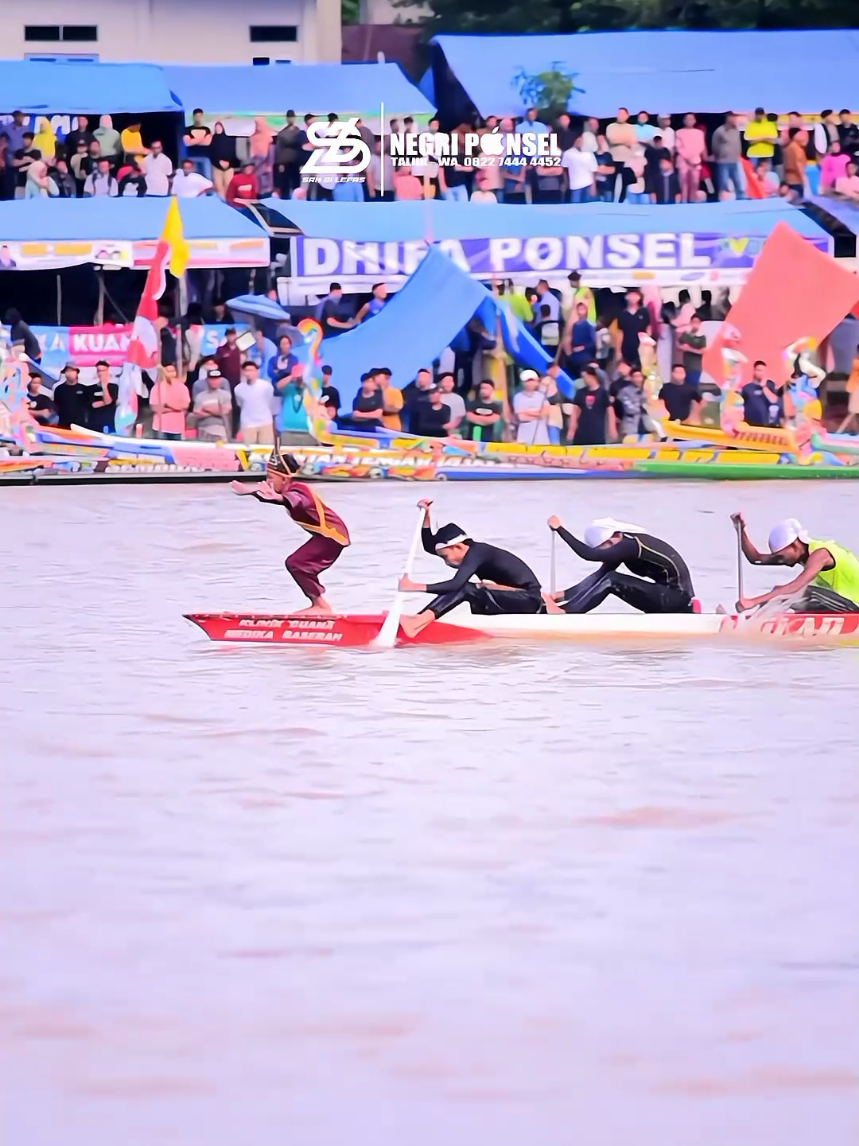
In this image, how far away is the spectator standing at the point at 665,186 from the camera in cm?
2922

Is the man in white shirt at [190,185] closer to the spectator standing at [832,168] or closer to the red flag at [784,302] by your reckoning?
the red flag at [784,302]

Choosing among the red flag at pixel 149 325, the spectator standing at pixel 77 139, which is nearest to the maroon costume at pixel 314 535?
the red flag at pixel 149 325

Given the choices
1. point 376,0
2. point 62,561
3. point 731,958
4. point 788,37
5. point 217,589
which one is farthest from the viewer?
point 376,0

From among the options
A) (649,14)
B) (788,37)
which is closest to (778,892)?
(788,37)

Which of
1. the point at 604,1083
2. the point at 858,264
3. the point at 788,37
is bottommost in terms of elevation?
the point at 604,1083

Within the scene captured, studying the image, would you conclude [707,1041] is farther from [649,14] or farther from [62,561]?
[649,14]

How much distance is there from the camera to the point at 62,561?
19656mm

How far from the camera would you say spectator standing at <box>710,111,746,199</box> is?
97.7 ft

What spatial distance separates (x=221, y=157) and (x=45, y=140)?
2.26 meters

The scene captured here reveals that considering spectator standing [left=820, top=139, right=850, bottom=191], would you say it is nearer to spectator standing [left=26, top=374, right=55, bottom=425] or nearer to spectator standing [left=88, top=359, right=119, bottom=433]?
spectator standing [left=88, top=359, right=119, bottom=433]

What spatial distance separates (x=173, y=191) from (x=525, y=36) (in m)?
8.91

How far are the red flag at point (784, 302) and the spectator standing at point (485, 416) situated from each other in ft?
8.22

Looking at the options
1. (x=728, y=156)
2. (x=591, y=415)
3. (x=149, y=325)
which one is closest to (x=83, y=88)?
(x=149, y=325)

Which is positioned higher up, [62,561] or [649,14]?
[649,14]
